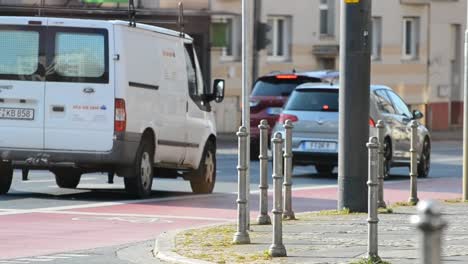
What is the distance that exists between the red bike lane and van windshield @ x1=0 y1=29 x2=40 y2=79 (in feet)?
7.08

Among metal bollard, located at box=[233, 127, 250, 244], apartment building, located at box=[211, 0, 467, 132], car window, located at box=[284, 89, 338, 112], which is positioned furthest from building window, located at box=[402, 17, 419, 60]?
metal bollard, located at box=[233, 127, 250, 244]

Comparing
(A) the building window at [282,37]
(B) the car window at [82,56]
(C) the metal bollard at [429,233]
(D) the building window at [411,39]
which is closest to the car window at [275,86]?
(B) the car window at [82,56]

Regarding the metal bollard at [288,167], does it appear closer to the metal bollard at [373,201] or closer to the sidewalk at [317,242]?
the sidewalk at [317,242]

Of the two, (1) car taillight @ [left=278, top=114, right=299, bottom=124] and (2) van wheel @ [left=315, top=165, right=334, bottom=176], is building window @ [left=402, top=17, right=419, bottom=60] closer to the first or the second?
(2) van wheel @ [left=315, top=165, right=334, bottom=176]

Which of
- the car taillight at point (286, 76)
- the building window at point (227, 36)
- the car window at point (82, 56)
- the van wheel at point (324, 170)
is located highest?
the building window at point (227, 36)

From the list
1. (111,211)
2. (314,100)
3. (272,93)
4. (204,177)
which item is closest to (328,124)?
(314,100)

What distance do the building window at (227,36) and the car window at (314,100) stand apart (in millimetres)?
19016

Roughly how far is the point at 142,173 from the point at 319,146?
6340 millimetres

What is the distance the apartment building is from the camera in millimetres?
45750

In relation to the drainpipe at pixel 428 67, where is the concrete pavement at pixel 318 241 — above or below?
below

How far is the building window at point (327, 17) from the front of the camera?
4991cm

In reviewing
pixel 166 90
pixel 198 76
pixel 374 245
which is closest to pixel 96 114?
pixel 166 90

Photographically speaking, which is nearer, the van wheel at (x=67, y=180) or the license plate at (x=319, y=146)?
the van wheel at (x=67, y=180)

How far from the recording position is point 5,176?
1917cm
